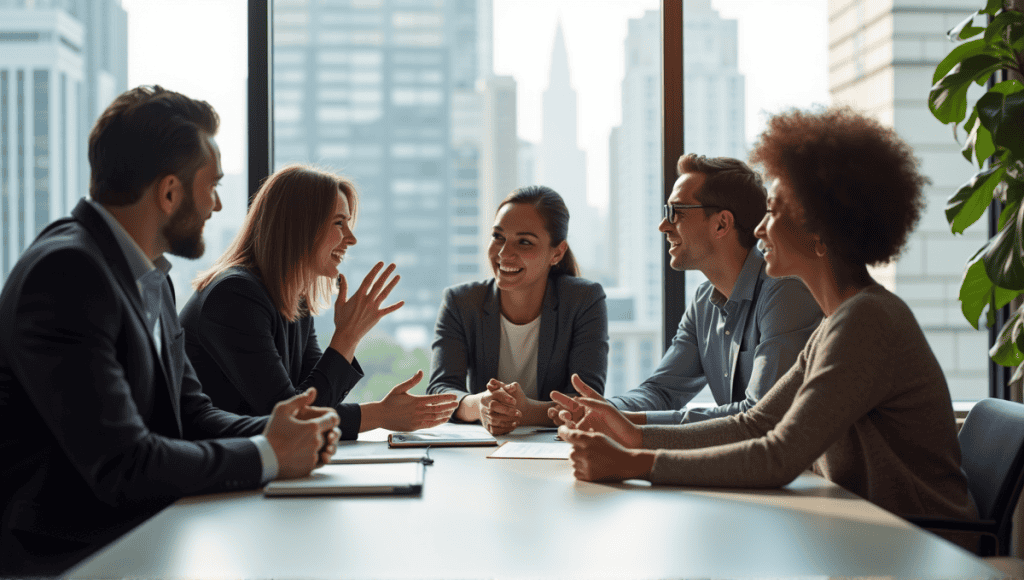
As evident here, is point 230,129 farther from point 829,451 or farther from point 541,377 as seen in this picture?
point 829,451

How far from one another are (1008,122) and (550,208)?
1.54m

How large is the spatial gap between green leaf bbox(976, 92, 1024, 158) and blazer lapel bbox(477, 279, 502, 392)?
5.79 feet

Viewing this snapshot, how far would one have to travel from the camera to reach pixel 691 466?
1386mm

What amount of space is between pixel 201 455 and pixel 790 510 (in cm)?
101

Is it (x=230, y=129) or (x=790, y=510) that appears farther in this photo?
(x=230, y=129)

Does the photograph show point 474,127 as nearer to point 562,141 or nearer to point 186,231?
point 562,141

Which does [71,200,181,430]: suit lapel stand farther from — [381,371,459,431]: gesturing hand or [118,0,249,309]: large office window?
[118,0,249,309]: large office window

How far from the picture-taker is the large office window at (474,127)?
316cm

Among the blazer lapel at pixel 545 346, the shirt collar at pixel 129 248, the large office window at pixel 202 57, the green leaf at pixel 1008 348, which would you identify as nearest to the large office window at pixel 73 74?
the large office window at pixel 202 57

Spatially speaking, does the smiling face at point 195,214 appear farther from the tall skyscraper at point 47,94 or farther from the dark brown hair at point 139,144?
the tall skyscraper at point 47,94

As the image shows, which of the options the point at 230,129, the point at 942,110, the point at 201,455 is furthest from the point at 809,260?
the point at 230,129

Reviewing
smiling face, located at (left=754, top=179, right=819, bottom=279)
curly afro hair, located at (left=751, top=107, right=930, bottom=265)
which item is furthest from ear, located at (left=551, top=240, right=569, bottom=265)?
curly afro hair, located at (left=751, top=107, right=930, bottom=265)

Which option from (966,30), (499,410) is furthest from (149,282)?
(966,30)

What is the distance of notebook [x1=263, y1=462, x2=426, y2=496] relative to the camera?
1.31 m
